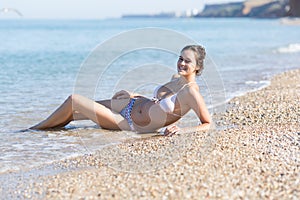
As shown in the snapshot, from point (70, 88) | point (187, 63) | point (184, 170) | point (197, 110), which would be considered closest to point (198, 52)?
point (187, 63)

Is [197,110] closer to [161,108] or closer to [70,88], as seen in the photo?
[161,108]

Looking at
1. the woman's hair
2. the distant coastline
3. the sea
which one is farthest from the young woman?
the distant coastline

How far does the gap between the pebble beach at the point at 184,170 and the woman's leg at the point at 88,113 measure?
427 millimetres

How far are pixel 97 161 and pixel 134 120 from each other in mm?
1479

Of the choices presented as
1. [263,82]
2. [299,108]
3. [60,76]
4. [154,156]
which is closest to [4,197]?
[154,156]

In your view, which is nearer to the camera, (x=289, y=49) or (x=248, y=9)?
(x=289, y=49)

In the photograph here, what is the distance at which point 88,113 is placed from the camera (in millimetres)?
7230

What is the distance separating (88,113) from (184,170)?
268cm

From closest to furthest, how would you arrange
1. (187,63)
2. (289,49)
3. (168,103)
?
(187,63) < (168,103) < (289,49)

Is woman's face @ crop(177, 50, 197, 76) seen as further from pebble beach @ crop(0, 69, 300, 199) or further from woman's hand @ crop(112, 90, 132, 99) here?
woman's hand @ crop(112, 90, 132, 99)

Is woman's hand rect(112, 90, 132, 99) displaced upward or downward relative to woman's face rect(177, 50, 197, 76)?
downward

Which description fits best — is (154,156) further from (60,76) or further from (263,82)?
(60,76)

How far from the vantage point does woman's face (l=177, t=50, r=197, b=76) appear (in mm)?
6531

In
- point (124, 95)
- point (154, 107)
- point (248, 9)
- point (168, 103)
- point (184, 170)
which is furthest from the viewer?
point (248, 9)
